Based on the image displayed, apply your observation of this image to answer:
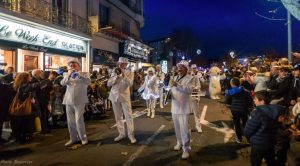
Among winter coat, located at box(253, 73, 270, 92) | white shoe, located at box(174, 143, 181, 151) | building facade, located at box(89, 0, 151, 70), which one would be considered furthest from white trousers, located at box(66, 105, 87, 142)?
building facade, located at box(89, 0, 151, 70)

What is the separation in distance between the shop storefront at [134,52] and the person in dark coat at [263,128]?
26.4m

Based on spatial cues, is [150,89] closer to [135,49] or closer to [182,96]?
[182,96]

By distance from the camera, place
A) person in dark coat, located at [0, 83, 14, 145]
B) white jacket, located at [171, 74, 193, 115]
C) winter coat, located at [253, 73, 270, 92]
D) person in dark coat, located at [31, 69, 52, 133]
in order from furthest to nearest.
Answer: person in dark coat, located at [31, 69, 52, 133], winter coat, located at [253, 73, 270, 92], person in dark coat, located at [0, 83, 14, 145], white jacket, located at [171, 74, 193, 115]

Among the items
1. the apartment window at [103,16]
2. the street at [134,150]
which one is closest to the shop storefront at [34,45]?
the apartment window at [103,16]

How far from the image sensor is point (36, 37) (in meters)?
18.4

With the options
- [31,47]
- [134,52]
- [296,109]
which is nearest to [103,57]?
[134,52]

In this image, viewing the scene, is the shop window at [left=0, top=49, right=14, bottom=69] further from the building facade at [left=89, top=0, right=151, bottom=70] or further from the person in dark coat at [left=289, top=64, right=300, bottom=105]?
the person in dark coat at [left=289, top=64, right=300, bottom=105]

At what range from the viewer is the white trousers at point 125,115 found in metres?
9.21

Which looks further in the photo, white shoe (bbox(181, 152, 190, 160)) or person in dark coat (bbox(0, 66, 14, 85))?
person in dark coat (bbox(0, 66, 14, 85))

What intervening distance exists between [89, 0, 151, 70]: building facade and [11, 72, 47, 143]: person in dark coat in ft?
51.5

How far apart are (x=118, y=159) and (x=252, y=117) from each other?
3.43 metres

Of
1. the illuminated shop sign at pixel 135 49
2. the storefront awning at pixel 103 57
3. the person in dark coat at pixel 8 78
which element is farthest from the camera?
the illuminated shop sign at pixel 135 49

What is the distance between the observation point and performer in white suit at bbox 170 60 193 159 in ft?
25.4

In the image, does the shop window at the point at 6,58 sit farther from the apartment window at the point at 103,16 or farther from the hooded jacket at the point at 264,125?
the hooded jacket at the point at 264,125
